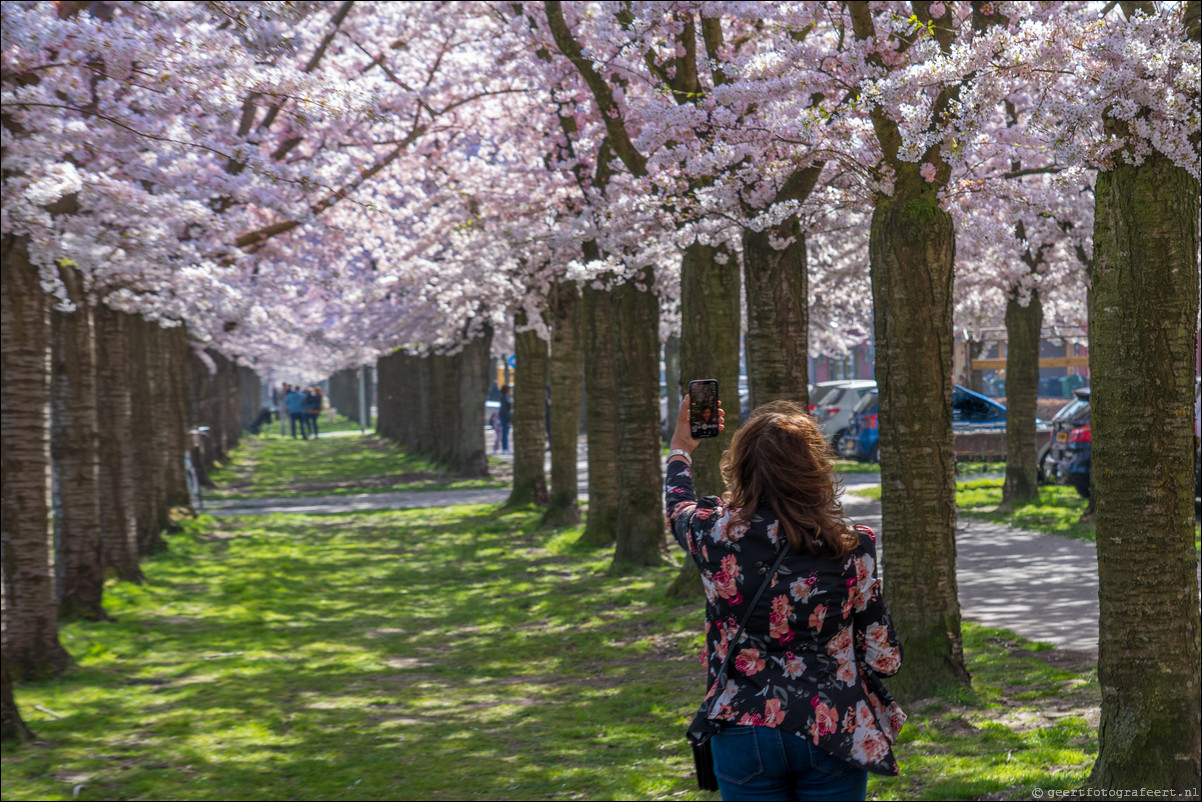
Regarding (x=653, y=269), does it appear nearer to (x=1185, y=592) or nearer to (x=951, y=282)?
(x=951, y=282)

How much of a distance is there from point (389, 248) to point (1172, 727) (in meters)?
21.3

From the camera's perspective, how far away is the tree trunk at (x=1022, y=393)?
56.9 ft

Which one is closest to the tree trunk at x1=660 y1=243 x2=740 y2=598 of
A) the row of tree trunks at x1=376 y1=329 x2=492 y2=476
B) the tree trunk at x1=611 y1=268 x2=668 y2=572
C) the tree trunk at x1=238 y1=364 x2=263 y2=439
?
the tree trunk at x1=611 y1=268 x2=668 y2=572

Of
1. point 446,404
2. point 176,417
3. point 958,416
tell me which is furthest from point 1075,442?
point 446,404

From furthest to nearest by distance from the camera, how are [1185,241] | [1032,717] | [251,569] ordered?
[251,569] → [1032,717] → [1185,241]

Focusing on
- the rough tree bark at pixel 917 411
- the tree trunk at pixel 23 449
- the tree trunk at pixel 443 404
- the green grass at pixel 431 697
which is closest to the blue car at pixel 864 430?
the tree trunk at pixel 443 404

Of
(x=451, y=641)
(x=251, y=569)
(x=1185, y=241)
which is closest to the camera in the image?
(x=1185, y=241)

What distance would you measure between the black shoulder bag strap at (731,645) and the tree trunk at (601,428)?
1298cm

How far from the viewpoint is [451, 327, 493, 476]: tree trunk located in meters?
28.4

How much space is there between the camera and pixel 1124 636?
523cm

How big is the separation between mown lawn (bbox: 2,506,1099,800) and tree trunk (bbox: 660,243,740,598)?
58.6 inches

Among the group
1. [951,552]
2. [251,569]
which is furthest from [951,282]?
[251,569]

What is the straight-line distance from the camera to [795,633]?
3334 millimetres

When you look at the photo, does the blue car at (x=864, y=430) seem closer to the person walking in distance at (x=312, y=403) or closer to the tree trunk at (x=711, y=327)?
the tree trunk at (x=711, y=327)
